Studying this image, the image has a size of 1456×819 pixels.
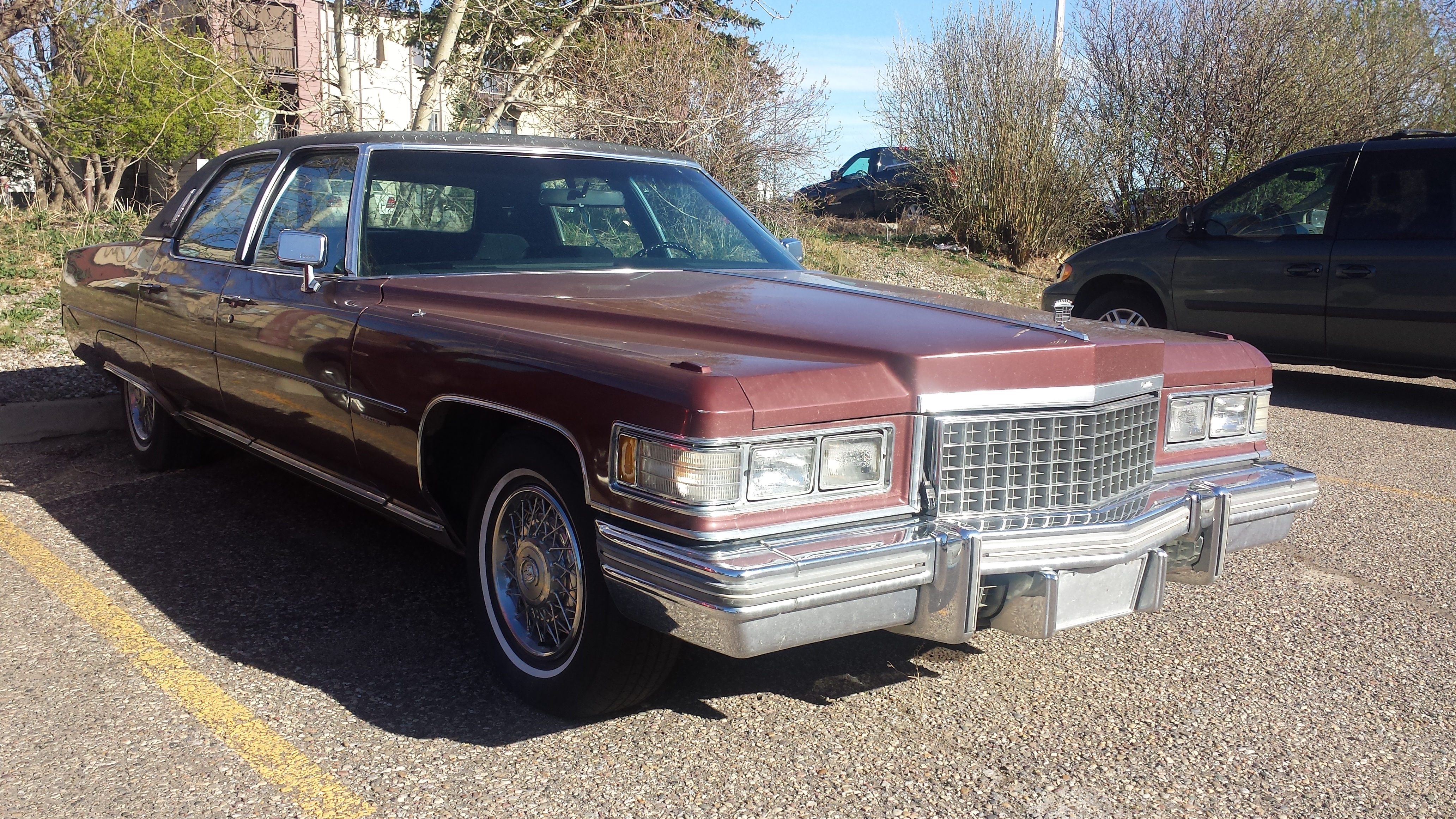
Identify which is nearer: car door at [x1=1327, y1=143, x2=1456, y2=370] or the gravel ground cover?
the gravel ground cover

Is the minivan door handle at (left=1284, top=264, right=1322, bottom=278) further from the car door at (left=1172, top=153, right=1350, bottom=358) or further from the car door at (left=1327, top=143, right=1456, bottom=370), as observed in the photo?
the car door at (left=1327, top=143, right=1456, bottom=370)

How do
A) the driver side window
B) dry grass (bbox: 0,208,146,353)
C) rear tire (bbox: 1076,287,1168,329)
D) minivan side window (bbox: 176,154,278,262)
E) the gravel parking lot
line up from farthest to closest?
the driver side window
rear tire (bbox: 1076,287,1168,329)
dry grass (bbox: 0,208,146,353)
minivan side window (bbox: 176,154,278,262)
the gravel parking lot

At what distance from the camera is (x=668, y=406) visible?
255cm

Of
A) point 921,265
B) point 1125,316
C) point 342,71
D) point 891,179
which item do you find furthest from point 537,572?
point 891,179

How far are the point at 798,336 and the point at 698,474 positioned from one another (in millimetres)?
667

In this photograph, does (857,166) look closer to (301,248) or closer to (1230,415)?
(1230,415)

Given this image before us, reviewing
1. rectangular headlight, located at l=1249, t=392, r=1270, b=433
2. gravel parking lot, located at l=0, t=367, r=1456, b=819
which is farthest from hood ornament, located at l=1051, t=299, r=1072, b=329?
gravel parking lot, located at l=0, t=367, r=1456, b=819

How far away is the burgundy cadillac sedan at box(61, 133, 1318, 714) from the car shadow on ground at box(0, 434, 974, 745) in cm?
24

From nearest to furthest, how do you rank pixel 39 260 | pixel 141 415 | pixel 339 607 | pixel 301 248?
pixel 301 248 < pixel 339 607 < pixel 141 415 < pixel 39 260

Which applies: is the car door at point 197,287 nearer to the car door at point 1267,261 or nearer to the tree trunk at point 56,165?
the car door at point 1267,261

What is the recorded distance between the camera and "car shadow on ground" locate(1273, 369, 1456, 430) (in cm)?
800

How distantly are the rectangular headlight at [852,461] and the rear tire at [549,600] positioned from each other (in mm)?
583

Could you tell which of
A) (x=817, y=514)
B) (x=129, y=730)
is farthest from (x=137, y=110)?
(x=817, y=514)

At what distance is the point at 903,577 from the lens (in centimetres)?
266
